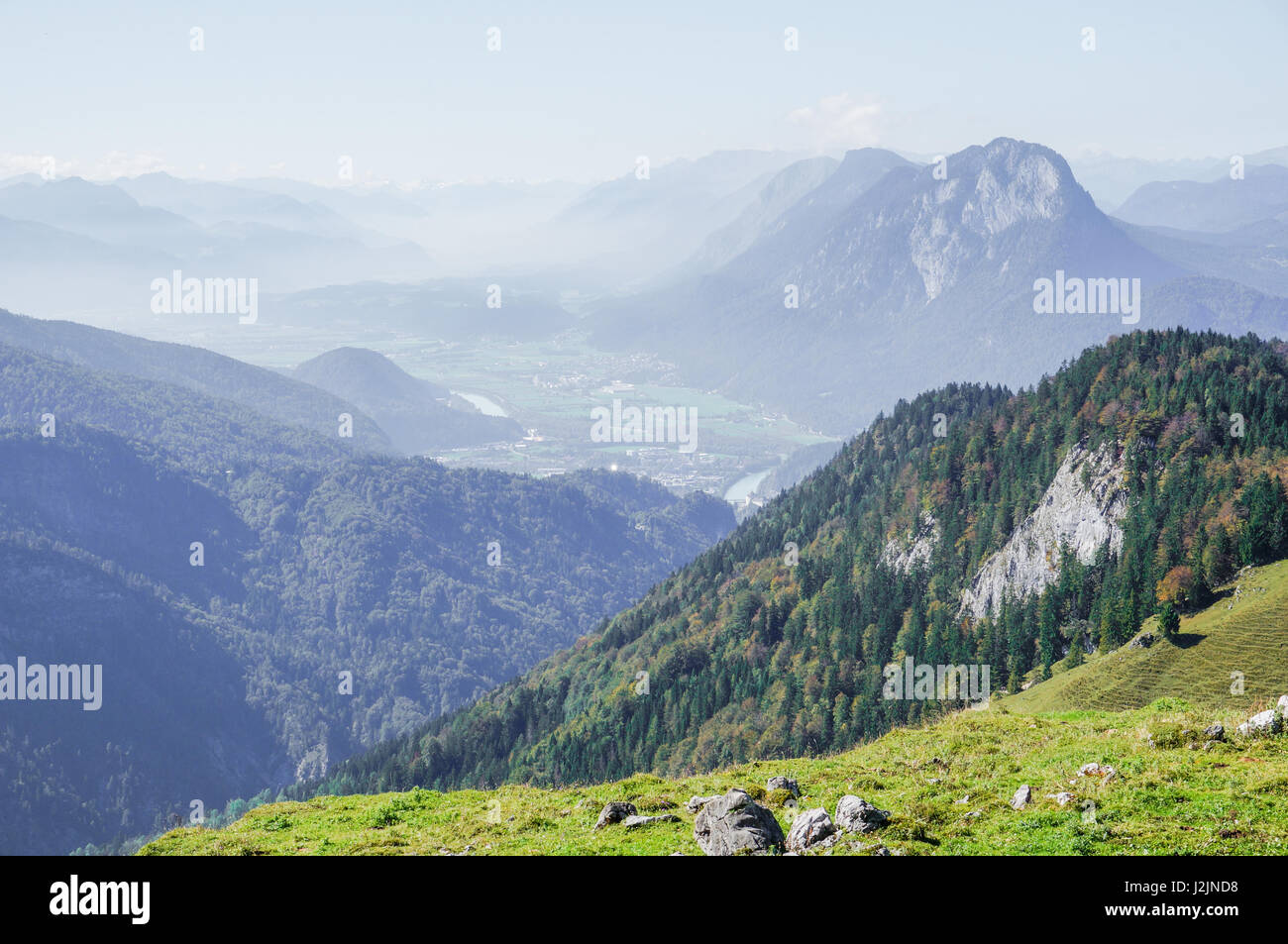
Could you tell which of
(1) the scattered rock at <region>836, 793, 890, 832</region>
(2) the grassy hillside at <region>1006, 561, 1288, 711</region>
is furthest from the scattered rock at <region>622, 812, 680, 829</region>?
(2) the grassy hillside at <region>1006, 561, 1288, 711</region>

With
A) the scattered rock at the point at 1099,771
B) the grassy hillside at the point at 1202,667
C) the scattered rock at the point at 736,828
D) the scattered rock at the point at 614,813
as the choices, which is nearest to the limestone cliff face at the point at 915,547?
the grassy hillside at the point at 1202,667

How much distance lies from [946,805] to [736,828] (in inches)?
291

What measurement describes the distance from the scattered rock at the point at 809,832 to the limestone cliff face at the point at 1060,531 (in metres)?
94.4

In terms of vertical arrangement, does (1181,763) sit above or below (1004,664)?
above

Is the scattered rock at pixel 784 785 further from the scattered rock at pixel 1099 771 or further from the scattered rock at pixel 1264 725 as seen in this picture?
the scattered rock at pixel 1264 725

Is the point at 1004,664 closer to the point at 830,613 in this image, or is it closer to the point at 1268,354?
the point at 830,613

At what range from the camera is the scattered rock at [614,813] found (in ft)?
107

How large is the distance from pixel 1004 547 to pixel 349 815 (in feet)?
378

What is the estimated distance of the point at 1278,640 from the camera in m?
55.6

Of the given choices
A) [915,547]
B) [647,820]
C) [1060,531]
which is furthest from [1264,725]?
[915,547]

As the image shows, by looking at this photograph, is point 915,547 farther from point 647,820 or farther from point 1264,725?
point 647,820

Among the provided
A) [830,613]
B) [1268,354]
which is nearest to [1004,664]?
[830,613]

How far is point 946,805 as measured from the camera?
30.3 meters
